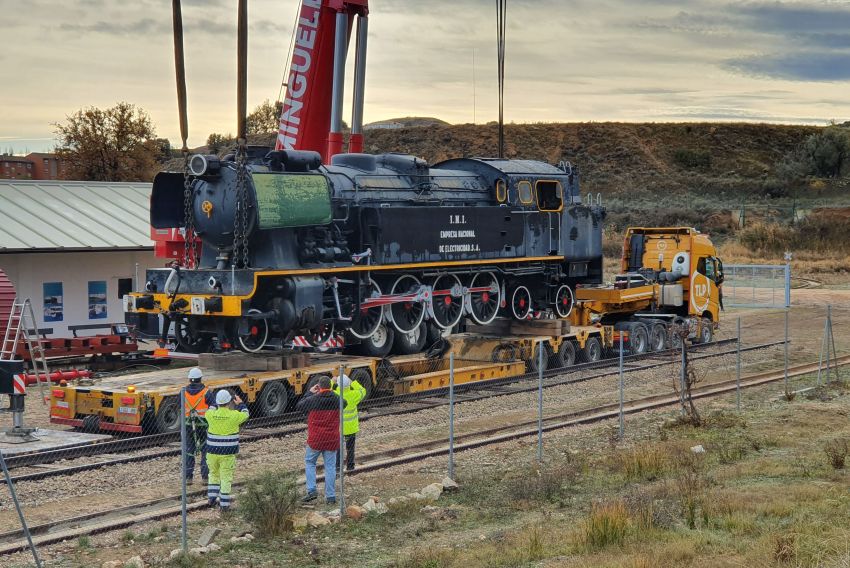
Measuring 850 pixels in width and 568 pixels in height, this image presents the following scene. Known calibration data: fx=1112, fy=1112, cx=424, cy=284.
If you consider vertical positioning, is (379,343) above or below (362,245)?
below

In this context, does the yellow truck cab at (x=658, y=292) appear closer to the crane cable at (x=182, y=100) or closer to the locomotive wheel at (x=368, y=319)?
the locomotive wheel at (x=368, y=319)

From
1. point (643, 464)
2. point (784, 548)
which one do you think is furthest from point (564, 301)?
point (784, 548)

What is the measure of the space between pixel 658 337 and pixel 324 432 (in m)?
18.7

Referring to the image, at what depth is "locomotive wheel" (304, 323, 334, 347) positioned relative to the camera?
69.9ft

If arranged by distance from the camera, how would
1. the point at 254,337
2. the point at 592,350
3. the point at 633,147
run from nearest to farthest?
the point at 254,337
the point at 592,350
the point at 633,147

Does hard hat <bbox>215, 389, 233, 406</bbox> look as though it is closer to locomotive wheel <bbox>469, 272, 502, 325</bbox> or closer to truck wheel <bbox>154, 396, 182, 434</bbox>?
truck wheel <bbox>154, 396, 182, 434</bbox>

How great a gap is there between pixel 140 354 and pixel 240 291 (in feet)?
Result: 26.9

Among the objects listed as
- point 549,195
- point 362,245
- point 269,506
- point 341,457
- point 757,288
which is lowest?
point 757,288

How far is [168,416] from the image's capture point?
18047 millimetres

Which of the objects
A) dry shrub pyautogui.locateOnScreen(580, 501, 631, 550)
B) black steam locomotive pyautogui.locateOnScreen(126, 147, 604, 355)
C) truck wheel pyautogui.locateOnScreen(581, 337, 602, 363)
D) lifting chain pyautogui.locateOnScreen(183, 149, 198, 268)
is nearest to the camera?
dry shrub pyautogui.locateOnScreen(580, 501, 631, 550)

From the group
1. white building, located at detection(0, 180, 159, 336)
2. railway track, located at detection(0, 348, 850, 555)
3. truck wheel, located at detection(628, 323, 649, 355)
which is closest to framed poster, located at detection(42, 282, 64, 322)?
white building, located at detection(0, 180, 159, 336)

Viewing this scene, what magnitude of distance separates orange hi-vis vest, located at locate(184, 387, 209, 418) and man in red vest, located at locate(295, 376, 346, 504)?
1.73 metres

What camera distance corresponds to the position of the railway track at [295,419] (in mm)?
15836

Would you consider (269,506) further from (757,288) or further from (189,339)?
(757,288)
